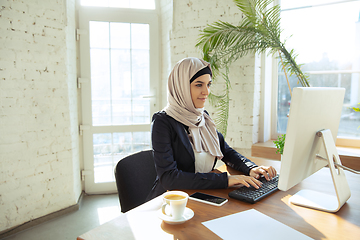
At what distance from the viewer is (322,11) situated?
2756 millimetres

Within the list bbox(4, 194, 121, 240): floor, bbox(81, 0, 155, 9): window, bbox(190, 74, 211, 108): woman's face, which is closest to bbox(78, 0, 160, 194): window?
bbox(81, 0, 155, 9): window

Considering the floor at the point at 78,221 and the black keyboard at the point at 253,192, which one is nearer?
the black keyboard at the point at 253,192

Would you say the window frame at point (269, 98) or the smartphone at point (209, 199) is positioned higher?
the window frame at point (269, 98)

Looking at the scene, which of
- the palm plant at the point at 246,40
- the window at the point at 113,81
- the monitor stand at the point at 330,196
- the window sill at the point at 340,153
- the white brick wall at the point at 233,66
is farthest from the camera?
the window at the point at 113,81

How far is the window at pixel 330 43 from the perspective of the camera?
265cm

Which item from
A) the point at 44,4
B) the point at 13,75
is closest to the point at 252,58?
the point at 44,4

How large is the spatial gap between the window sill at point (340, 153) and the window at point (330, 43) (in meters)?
0.27

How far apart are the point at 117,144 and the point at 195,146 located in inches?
80.3

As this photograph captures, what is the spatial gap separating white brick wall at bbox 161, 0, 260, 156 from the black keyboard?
1725mm

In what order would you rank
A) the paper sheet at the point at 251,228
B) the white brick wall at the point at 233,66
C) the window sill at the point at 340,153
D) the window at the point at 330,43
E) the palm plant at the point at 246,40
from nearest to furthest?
the paper sheet at the point at 251,228 → the window sill at the point at 340,153 → the palm plant at the point at 246,40 → the window at the point at 330,43 → the white brick wall at the point at 233,66

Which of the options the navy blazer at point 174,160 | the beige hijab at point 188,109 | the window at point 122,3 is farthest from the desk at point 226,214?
the window at point 122,3

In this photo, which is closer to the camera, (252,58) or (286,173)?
(286,173)

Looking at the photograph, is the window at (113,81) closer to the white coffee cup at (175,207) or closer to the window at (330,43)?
the window at (330,43)

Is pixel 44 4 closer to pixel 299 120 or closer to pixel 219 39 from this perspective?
pixel 219 39
